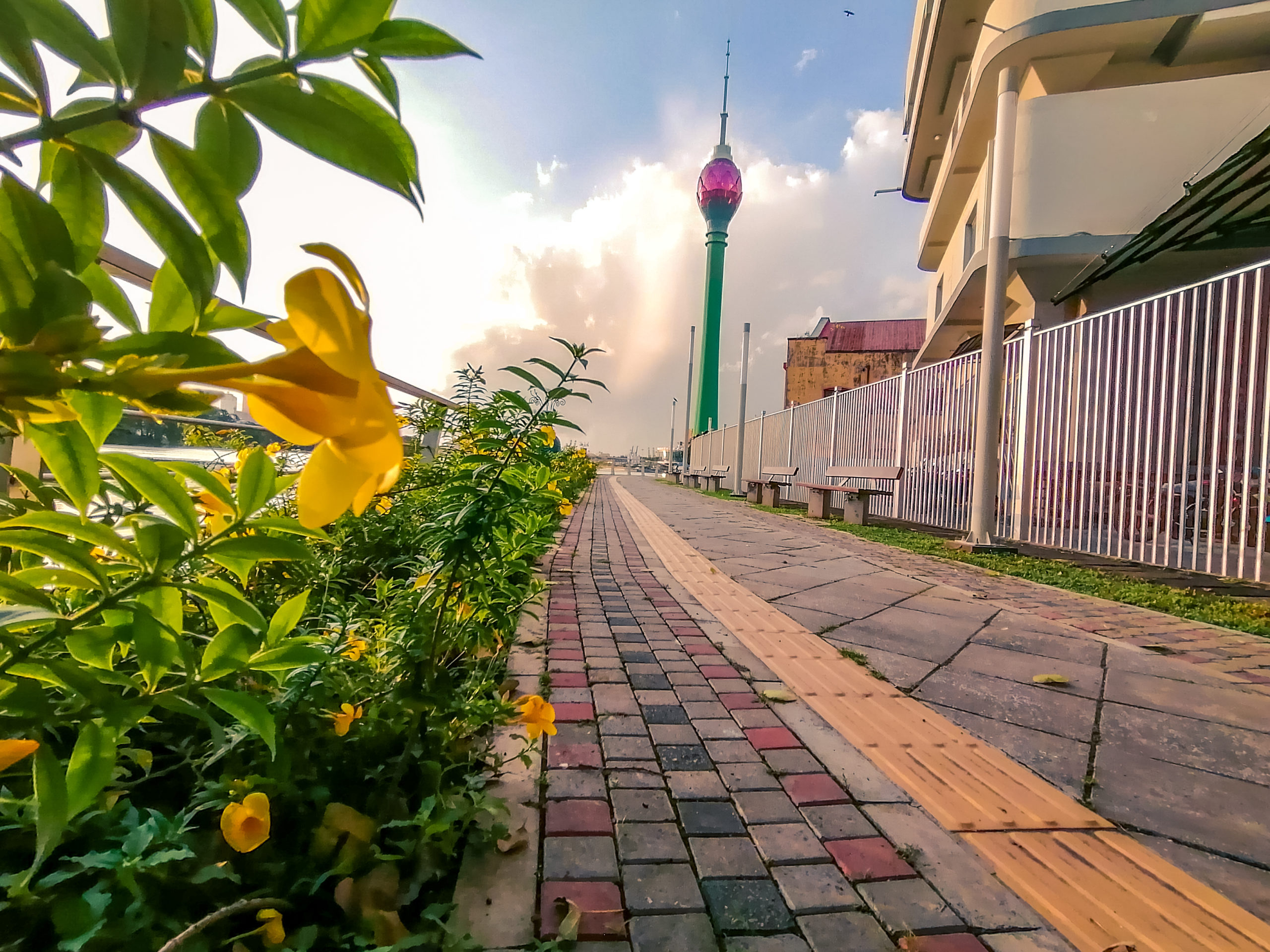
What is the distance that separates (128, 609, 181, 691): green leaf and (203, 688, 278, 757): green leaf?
58mm

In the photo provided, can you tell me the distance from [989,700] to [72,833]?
2.41 meters

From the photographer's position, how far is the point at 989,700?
2.14m

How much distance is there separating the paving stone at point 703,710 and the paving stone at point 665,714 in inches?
0.8

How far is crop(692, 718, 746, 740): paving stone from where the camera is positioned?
1743mm

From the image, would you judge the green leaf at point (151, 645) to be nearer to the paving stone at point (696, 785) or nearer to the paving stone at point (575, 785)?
the paving stone at point (575, 785)

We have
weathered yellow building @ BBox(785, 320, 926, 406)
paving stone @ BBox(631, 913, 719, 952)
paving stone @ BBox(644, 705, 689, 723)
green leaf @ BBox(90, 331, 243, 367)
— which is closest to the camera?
green leaf @ BBox(90, 331, 243, 367)

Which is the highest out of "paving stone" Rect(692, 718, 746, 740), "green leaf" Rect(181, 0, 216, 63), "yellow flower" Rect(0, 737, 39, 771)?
"green leaf" Rect(181, 0, 216, 63)

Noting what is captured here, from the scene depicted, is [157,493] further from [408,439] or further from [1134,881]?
[408,439]

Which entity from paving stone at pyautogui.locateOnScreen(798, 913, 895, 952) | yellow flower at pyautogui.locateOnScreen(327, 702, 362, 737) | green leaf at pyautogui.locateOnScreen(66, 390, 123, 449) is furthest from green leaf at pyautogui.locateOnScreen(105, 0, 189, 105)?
paving stone at pyautogui.locateOnScreen(798, 913, 895, 952)

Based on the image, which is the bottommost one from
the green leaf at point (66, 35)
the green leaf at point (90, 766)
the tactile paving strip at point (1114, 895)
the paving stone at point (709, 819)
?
the tactile paving strip at point (1114, 895)

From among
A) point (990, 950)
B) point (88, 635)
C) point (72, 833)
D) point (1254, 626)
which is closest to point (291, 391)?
point (88, 635)

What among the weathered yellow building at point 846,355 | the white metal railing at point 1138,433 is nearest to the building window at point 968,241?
the white metal railing at point 1138,433

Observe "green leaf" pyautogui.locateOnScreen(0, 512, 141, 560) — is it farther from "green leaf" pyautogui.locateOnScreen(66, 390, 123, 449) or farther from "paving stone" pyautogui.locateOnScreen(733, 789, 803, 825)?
"paving stone" pyautogui.locateOnScreen(733, 789, 803, 825)

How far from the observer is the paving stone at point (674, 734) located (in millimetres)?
1704
